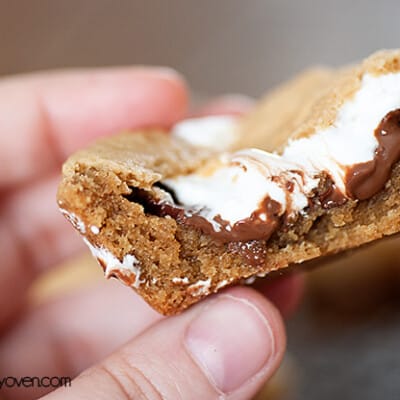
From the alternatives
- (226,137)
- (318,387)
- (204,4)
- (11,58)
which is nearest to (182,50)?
(204,4)

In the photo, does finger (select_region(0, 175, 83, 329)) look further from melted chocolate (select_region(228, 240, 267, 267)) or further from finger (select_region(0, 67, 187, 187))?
melted chocolate (select_region(228, 240, 267, 267))

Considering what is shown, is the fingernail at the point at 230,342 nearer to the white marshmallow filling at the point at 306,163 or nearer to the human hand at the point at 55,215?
the white marshmallow filling at the point at 306,163

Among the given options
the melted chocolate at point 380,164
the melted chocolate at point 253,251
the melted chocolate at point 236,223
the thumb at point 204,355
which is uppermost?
the melted chocolate at point 380,164

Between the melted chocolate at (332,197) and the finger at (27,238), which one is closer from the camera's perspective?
the melted chocolate at (332,197)

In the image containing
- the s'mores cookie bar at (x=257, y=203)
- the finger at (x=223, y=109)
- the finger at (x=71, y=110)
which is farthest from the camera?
the finger at (x=223, y=109)

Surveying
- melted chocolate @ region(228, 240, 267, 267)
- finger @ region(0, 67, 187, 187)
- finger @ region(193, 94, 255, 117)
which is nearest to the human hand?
finger @ region(0, 67, 187, 187)

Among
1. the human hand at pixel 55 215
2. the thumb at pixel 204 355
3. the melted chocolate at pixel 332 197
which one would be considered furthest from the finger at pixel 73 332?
the melted chocolate at pixel 332 197

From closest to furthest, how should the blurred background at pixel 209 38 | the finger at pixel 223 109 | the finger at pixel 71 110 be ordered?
the finger at pixel 71 110 < the finger at pixel 223 109 < the blurred background at pixel 209 38
